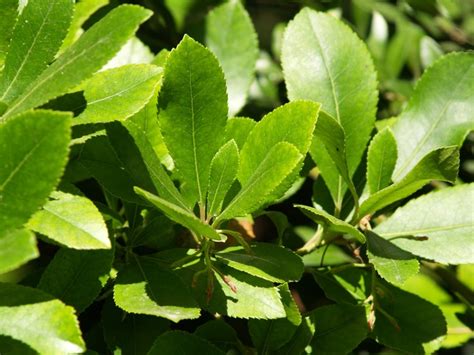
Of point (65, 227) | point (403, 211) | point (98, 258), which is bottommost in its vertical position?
point (403, 211)

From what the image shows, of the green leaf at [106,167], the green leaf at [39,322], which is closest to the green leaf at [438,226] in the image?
the green leaf at [106,167]

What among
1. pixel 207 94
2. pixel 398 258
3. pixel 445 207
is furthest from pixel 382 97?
pixel 207 94

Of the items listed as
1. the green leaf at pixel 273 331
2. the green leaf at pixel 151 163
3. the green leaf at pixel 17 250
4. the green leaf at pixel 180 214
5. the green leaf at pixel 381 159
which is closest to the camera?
the green leaf at pixel 17 250

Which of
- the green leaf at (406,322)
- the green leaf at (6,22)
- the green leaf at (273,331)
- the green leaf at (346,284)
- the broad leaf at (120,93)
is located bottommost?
the green leaf at (406,322)

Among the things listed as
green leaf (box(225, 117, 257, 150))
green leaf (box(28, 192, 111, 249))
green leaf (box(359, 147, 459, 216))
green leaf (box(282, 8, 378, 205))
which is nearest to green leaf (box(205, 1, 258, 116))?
green leaf (box(282, 8, 378, 205))

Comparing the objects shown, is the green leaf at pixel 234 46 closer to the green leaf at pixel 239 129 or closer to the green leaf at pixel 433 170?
the green leaf at pixel 239 129

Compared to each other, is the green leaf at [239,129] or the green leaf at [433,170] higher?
the green leaf at [239,129]

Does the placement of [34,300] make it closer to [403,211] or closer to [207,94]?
[207,94]
